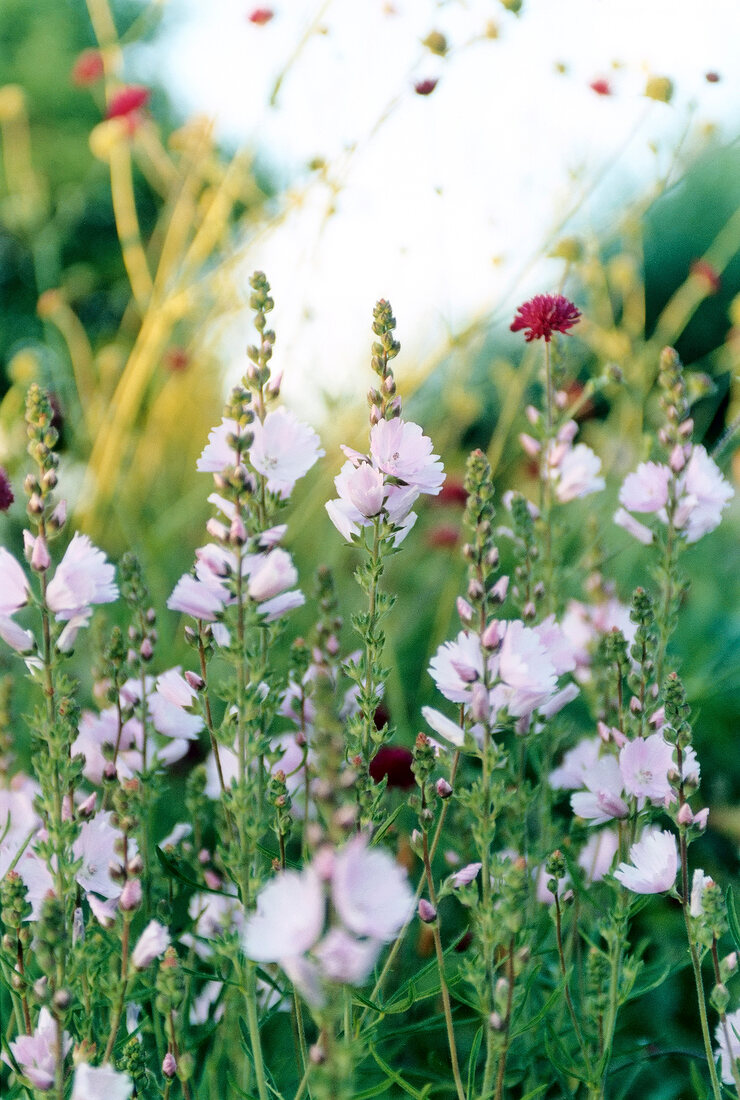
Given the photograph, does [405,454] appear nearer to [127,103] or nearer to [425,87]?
[425,87]

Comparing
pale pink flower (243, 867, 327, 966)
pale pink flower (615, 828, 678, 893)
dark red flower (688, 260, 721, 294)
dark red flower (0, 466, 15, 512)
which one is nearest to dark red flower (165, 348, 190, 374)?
dark red flower (688, 260, 721, 294)

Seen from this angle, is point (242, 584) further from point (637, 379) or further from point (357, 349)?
point (357, 349)

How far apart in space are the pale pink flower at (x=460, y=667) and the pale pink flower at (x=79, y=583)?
354 millimetres

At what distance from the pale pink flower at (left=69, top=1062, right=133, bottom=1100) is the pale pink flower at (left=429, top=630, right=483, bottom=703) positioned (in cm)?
46

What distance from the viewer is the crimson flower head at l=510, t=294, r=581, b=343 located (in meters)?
1.38

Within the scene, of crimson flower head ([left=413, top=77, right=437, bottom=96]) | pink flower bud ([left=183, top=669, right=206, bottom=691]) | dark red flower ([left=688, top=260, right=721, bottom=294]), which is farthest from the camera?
dark red flower ([left=688, top=260, right=721, bottom=294])

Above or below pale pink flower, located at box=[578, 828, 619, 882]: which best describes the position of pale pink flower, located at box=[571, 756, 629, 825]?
above

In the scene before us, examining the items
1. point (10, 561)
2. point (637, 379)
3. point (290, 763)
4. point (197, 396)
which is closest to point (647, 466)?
point (290, 763)

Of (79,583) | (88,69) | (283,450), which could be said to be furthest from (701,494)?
(88,69)

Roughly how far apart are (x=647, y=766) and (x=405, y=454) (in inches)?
19.0

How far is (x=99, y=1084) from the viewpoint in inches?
33.3

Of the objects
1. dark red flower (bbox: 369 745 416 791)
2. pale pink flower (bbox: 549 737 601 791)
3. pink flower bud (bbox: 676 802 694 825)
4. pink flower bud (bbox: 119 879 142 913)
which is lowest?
dark red flower (bbox: 369 745 416 791)

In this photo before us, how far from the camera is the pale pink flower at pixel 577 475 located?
1587 millimetres

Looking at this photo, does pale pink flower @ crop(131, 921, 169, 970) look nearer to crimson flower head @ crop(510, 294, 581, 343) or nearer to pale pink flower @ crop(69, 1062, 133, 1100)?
pale pink flower @ crop(69, 1062, 133, 1100)
